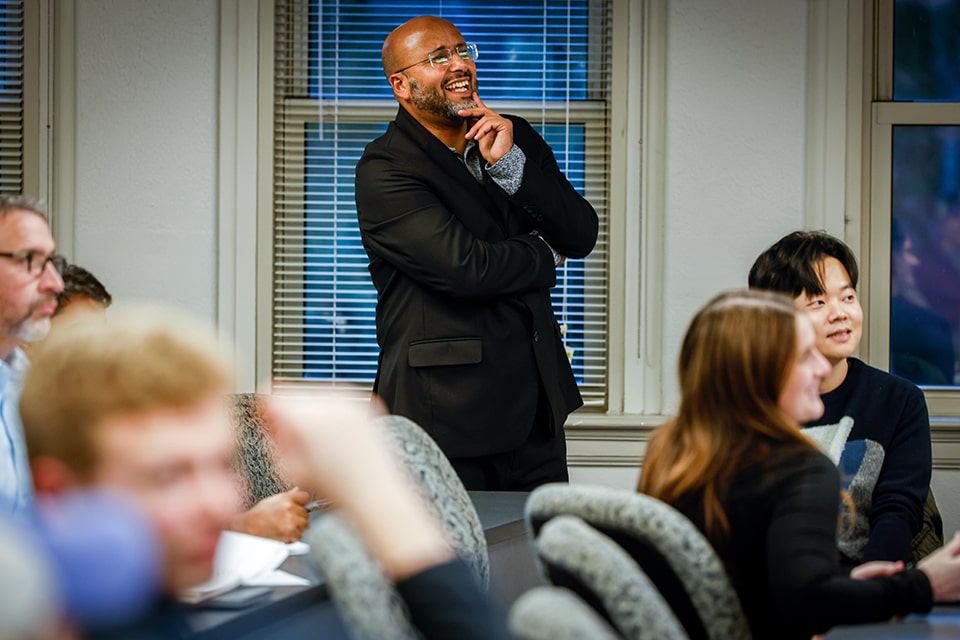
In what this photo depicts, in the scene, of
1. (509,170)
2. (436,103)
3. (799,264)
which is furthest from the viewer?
(436,103)

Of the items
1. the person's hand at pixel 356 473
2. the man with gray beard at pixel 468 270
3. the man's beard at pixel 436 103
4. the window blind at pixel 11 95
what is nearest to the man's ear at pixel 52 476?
the person's hand at pixel 356 473

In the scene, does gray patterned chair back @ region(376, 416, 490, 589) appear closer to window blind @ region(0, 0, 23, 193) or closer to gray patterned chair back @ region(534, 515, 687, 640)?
gray patterned chair back @ region(534, 515, 687, 640)

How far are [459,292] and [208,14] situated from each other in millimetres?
1563

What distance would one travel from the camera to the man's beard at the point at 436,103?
266cm

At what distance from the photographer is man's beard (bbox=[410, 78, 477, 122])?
8.74 feet

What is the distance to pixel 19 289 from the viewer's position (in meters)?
1.76

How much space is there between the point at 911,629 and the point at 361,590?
0.85 metres

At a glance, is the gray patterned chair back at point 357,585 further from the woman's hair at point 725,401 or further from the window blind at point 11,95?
the window blind at point 11,95

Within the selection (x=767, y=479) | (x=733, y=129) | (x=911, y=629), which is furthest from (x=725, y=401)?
(x=733, y=129)

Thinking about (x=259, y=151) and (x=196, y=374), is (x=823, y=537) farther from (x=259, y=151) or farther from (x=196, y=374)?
(x=259, y=151)

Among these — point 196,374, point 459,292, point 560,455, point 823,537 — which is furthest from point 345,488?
point 560,455

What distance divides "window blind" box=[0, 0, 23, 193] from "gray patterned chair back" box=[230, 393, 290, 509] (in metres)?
1.34

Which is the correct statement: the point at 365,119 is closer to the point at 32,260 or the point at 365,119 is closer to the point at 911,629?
the point at 32,260

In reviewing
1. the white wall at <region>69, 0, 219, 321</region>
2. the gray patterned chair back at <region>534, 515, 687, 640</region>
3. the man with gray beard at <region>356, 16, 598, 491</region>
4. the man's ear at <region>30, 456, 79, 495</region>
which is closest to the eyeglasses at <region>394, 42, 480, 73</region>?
the man with gray beard at <region>356, 16, 598, 491</region>
